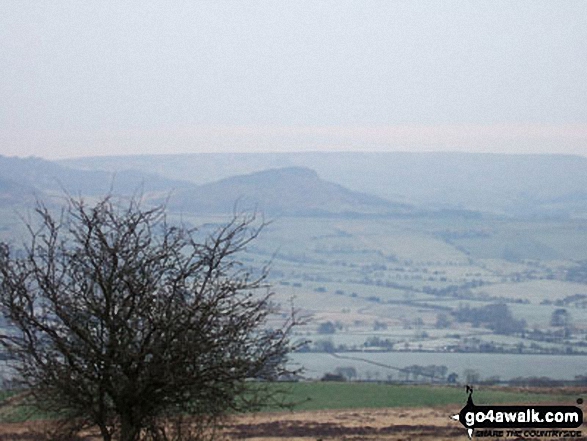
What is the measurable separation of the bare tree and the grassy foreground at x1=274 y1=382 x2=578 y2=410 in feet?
59.7

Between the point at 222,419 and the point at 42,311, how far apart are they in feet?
7.81

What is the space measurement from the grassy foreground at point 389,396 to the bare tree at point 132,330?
18.2 meters

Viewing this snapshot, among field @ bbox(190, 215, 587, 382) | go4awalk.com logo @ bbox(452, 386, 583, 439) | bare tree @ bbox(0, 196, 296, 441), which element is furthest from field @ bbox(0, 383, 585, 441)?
field @ bbox(190, 215, 587, 382)

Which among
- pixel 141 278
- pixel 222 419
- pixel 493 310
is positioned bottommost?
pixel 493 310

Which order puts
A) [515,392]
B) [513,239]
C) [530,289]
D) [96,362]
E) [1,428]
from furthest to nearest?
[513,239]
[530,289]
[515,392]
[1,428]
[96,362]

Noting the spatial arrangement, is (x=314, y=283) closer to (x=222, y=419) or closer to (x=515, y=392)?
(x=515, y=392)

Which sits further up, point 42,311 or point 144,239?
point 144,239

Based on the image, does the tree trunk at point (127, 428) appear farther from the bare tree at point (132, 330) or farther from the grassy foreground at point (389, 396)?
the grassy foreground at point (389, 396)

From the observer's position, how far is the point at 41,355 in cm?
1096

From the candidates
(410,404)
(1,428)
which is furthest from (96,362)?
(410,404)

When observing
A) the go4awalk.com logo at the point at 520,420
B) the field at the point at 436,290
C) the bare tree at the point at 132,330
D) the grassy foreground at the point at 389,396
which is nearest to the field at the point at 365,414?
the grassy foreground at the point at 389,396

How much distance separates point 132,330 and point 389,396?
26276mm

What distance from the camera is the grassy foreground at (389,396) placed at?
30.8 meters

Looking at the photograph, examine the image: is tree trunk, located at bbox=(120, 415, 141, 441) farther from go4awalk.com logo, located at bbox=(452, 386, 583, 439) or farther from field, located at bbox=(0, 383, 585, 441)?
go4awalk.com logo, located at bbox=(452, 386, 583, 439)
